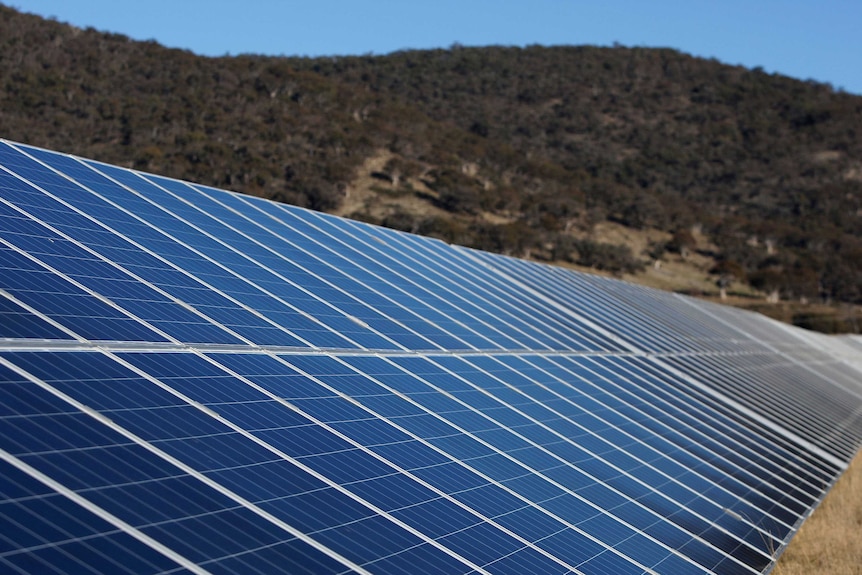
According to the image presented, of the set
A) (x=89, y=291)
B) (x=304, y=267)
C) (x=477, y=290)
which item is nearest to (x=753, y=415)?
(x=477, y=290)

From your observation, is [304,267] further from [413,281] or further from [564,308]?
[564,308]

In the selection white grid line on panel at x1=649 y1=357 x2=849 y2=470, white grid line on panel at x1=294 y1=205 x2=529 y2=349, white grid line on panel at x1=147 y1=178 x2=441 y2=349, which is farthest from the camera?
white grid line on panel at x1=649 y1=357 x2=849 y2=470

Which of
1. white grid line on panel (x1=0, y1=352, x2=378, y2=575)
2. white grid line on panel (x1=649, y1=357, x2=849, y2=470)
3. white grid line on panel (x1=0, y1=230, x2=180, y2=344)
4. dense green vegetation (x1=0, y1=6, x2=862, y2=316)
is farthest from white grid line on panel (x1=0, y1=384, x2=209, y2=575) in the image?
dense green vegetation (x1=0, y1=6, x2=862, y2=316)

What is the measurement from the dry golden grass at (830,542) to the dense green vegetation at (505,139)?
203ft

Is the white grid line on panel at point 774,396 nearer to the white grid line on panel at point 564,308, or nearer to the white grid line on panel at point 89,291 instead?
the white grid line on panel at point 564,308

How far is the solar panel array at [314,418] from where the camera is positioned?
757 cm

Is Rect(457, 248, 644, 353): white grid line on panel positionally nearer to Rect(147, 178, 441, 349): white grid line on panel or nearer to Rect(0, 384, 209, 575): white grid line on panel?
Rect(147, 178, 441, 349): white grid line on panel

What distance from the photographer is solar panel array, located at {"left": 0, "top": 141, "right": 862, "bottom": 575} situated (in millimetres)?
7566

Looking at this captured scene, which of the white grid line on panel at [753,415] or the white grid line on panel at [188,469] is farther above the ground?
the white grid line on panel at [188,469]

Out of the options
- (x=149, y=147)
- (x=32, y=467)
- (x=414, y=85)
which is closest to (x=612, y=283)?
(x=32, y=467)

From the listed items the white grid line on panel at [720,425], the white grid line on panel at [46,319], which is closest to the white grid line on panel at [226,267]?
the white grid line on panel at [46,319]

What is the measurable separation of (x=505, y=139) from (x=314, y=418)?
460ft

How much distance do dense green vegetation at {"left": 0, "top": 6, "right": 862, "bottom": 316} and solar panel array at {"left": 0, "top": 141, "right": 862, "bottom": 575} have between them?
62.7 meters

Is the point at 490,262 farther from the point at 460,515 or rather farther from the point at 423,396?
the point at 460,515
